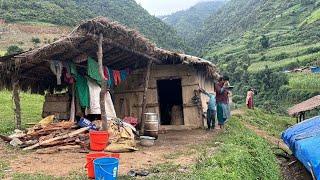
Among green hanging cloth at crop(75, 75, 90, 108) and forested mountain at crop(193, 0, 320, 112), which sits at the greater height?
forested mountain at crop(193, 0, 320, 112)

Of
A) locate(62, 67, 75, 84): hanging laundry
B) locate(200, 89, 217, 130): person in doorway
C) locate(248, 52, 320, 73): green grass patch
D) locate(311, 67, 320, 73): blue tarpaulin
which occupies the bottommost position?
locate(200, 89, 217, 130): person in doorway

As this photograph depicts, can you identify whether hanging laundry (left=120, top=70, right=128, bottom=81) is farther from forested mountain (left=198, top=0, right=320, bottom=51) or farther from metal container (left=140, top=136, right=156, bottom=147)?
forested mountain (left=198, top=0, right=320, bottom=51)

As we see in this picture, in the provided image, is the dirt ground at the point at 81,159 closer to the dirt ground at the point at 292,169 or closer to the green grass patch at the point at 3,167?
the green grass patch at the point at 3,167

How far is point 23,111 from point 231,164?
44.2 feet

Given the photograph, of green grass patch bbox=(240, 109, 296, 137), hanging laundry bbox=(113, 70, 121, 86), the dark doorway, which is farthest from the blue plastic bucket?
green grass patch bbox=(240, 109, 296, 137)

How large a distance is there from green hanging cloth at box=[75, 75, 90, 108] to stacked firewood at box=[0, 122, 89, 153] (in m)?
0.98

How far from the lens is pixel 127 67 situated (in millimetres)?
14570

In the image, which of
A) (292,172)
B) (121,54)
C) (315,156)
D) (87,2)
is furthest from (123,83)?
(87,2)

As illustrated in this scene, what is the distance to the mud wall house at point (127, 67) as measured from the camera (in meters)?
10.3

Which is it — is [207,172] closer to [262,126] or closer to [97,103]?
[97,103]

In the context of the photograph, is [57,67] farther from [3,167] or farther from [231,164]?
[231,164]

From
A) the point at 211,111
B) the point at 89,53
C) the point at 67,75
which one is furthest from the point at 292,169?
the point at 67,75

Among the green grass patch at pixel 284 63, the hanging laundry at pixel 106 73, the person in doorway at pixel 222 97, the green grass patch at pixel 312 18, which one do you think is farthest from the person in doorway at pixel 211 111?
the green grass patch at pixel 312 18

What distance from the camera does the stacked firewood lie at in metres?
10.1
